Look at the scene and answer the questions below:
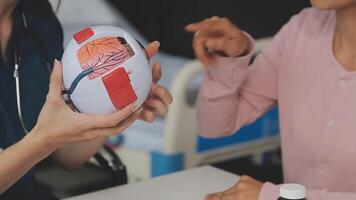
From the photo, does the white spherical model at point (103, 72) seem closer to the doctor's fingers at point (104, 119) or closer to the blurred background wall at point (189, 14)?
the doctor's fingers at point (104, 119)

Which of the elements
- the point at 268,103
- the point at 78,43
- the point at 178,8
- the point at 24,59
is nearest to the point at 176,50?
the point at 178,8

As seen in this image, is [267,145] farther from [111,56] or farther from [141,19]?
[111,56]

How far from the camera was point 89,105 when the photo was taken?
47.8 inches

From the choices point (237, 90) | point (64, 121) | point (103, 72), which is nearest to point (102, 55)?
point (103, 72)

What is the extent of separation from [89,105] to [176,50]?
84.4 inches

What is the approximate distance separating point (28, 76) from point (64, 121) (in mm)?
362

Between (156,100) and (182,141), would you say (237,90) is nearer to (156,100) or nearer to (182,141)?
(156,100)

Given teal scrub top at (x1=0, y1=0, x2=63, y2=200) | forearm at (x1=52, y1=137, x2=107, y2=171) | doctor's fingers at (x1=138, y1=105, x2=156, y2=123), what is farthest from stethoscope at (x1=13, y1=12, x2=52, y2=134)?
doctor's fingers at (x1=138, y1=105, x2=156, y2=123)

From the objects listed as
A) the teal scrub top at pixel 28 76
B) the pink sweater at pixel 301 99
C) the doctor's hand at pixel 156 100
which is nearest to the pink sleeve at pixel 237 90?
the pink sweater at pixel 301 99

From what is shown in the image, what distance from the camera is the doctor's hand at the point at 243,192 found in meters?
1.44

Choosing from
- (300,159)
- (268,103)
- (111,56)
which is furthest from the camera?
(268,103)

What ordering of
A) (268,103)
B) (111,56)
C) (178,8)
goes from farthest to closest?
(178,8), (268,103), (111,56)

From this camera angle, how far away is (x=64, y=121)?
123 centimetres

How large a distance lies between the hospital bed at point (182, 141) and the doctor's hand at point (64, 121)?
0.80m
